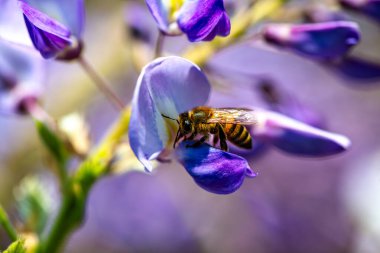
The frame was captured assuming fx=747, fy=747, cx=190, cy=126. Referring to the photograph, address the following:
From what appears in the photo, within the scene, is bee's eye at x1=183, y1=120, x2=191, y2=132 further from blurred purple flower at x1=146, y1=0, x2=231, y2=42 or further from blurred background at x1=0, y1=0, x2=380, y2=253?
blurred background at x1=0, y1=0, x2=380, y2=253

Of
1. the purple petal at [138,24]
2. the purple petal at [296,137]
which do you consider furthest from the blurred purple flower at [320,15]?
the purple petal at [138,24]

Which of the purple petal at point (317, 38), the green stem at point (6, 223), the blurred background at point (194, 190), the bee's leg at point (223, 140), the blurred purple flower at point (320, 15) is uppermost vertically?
the green stem at point (6, 223)

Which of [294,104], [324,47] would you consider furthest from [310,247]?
[324,47]

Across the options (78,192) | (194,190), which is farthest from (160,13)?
(194,190)

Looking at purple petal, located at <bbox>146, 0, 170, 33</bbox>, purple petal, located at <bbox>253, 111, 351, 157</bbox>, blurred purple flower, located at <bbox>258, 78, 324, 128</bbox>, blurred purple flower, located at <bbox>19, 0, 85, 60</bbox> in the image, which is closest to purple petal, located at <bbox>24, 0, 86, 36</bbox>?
blurred purple flower, located at <bbox>19, 0, 85, 60</bbox>

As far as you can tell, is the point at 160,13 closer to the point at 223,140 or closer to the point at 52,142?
the point at 223,140

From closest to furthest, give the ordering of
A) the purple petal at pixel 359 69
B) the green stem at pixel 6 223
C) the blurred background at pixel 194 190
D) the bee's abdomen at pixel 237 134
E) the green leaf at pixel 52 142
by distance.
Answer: the green stem at pixel 6 223 → the bee's abdomen at pixel 237 134 → the green leaf at pixel 52 142 → the purple petal at pixel 359 69 → the blurred background at pixel 194 190

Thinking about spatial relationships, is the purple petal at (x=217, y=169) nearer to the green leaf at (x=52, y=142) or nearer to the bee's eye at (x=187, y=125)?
the bee's eye at (x=187, y=125)

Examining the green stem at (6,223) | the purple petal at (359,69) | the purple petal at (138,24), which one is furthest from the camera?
the purple petal at (138,24)

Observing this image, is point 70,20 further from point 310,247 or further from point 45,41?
point 310,247
